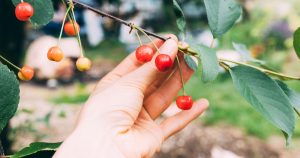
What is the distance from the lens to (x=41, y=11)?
120 centimetres

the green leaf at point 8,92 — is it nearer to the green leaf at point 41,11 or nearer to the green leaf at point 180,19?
the green leaf at point 41,11

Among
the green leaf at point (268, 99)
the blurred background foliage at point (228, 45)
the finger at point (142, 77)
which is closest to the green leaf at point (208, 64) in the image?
the green leaf at point (268, 99)

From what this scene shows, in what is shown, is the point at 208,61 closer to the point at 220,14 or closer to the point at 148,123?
the point at 220,14

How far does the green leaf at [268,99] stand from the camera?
1068mm

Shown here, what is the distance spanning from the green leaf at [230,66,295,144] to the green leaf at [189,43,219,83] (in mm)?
108

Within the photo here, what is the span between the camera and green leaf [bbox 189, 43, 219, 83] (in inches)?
41.1

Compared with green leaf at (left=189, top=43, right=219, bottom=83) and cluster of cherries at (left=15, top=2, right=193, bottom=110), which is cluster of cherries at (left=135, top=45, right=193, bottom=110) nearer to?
cluster of cherries at (left=15, top=2, right=193, bottom=110)

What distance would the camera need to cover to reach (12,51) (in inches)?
139

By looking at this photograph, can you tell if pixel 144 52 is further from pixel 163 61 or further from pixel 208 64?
pixel 208 64

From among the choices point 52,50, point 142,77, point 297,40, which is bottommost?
point 297,40

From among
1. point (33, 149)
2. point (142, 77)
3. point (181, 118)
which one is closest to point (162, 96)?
point (181, 118)

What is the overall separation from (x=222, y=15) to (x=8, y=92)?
24.3 inches

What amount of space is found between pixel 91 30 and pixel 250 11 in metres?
3.26

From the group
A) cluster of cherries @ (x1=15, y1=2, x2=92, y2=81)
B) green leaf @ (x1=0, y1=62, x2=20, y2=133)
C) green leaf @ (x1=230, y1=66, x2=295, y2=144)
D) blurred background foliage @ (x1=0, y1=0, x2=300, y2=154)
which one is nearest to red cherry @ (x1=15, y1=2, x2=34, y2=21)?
cluster of cherries @ (x1=15, y1=2, x2=92, y2=81)
